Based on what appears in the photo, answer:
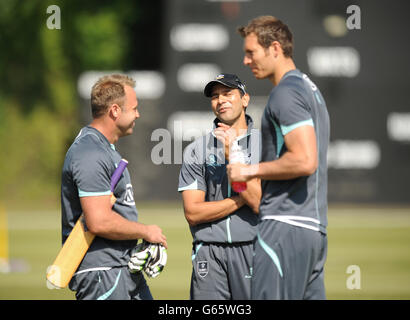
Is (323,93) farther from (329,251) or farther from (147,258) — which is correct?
(147,258)

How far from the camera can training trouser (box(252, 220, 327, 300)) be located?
445cm

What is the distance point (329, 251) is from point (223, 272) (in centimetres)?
1035

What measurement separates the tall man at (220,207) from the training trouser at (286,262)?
30.6 inches

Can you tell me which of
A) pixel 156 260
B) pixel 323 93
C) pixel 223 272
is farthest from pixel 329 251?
pixel 156 260

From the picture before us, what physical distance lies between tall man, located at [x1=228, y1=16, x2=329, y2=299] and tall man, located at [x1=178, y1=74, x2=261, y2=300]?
693 millimetres

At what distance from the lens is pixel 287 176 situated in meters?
4.43

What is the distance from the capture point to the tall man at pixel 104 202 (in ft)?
15.9

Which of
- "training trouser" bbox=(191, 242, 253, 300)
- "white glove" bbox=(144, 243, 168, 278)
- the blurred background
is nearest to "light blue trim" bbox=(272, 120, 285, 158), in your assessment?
"training trouser" bbox=(191, 242, 253, 300)

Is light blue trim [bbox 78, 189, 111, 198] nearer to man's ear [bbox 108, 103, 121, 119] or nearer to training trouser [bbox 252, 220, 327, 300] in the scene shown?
man's ear [bbox 108, 103, 121, 119]

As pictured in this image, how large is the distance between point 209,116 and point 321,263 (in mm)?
18680

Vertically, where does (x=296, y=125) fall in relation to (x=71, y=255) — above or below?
above

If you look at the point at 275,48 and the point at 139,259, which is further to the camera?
the point at 139,259

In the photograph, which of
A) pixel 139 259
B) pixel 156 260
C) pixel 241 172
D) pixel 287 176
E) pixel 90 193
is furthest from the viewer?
pixel 156 260

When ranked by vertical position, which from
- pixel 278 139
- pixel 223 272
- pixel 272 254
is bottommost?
pixel 223 272
